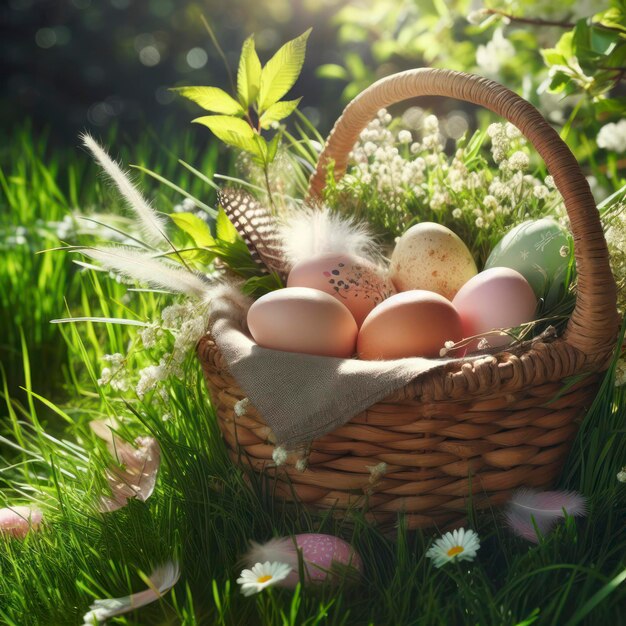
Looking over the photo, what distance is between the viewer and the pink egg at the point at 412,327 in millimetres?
1391

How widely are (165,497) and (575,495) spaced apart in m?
0.74

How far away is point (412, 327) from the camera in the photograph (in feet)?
4.56

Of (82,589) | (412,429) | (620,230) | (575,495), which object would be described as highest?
(620,230)

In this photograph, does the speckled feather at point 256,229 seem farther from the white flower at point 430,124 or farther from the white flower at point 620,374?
the white flower at point 620,374

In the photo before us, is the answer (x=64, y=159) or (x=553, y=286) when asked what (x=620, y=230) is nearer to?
(x=553, y=286)

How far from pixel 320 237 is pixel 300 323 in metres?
0.32

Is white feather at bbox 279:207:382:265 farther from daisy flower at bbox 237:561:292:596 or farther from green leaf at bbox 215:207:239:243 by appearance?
daisy flower at bbox 237:561:292:596

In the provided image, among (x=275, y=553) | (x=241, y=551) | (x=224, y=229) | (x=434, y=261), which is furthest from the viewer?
(x=224, y=229)

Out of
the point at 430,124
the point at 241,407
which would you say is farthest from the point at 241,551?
the point at 430,124

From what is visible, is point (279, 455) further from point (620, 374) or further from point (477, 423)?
point (620, 374)

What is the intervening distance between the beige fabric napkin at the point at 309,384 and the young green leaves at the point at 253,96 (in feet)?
1.68

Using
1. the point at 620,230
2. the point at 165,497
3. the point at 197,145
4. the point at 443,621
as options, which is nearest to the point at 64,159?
the point at 197,145

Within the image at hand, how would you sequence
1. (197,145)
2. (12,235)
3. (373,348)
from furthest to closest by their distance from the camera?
(197,145) → (12,235) → (373,348)

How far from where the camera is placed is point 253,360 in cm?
136
